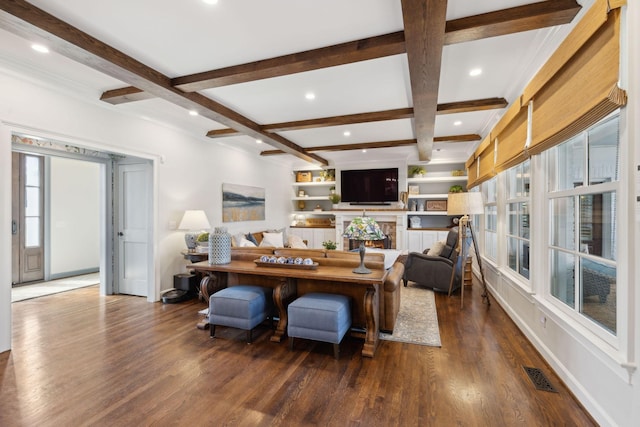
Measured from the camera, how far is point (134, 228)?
4773 millimetres

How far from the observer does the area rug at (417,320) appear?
3125mm

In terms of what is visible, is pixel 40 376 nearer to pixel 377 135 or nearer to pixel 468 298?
pixel 468 298

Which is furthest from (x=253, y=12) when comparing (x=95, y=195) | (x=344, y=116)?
(x=95, y=195)

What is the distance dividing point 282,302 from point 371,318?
925 millimetres

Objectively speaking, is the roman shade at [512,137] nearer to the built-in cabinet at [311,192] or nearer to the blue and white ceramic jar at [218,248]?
the blue and white ceramic jar at [218,248]

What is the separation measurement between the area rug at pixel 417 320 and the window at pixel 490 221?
4.02ft

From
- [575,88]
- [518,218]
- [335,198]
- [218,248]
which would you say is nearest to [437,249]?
[518,218]

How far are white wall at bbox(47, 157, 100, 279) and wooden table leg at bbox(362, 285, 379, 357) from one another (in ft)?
20.3

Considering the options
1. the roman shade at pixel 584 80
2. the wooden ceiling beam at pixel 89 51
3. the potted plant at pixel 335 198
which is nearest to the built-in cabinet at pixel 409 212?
the potted plant at pixel 335 198

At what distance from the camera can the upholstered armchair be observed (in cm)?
473

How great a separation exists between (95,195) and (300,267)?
5.97 m

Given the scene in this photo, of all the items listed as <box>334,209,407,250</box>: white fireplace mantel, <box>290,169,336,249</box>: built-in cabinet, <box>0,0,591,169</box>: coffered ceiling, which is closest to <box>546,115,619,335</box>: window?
<box>0,0,591,169</box>: coffered ceiling

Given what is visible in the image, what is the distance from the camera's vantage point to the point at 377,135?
5.57 metres

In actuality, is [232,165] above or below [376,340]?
above
